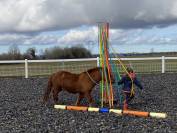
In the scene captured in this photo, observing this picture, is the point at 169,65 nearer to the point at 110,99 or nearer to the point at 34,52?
the point at 110,99

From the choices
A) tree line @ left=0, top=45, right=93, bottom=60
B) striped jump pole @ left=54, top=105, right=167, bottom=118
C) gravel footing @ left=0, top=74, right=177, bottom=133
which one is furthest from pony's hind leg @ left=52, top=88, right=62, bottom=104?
tree line @ left=0, top=45, right=93, bottom=60

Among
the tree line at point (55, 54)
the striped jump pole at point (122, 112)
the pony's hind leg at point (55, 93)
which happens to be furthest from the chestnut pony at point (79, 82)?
the tree line at point (55, 54)

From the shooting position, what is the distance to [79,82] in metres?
12.2

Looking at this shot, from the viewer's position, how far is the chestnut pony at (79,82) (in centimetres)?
1211

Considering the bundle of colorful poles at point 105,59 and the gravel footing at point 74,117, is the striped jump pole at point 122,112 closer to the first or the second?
the gravel footing at point 74,117

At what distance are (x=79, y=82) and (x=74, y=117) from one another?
6.60 ft

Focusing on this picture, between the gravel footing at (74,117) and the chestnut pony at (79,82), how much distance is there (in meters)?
0.51

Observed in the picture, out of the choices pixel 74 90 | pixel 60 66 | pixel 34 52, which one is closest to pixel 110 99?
pixel 74 90

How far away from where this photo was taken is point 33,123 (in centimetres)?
966

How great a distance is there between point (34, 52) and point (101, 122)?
4183 cm

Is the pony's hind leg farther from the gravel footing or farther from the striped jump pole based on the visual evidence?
the striped jump pole

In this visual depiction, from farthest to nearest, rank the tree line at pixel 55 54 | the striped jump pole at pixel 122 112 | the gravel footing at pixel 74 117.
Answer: the tree line at pixel 55 54 → the striped jump pole at pixel 122 112 → the gravel footing at pixel 74 117

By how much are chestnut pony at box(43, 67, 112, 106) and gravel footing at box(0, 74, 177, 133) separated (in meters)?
0.51

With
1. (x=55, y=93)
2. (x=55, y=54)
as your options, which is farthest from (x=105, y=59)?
(x=55, y=54)
